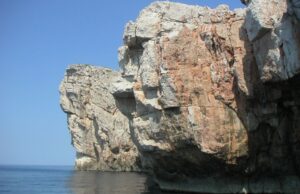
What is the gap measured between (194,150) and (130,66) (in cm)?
1254

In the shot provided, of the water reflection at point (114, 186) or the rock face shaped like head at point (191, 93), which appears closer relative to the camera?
the rock face shaped like head at point (191, 93)

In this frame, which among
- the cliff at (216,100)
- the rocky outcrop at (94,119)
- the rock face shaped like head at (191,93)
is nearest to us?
the cliff at (216,100)

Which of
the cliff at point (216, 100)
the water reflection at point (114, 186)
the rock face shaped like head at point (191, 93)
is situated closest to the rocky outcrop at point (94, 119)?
the water reflection at point (114, 186)

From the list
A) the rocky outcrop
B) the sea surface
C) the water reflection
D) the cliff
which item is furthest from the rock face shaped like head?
the rocky outcrop

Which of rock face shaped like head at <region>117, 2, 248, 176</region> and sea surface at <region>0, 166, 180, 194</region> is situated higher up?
rock face shaped like head at <region>117, 2, 248, 176</region>

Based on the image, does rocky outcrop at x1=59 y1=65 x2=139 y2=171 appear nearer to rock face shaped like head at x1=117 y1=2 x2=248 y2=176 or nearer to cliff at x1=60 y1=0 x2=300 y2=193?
cliff at x1=60 y1=0 x2=300 y2=193

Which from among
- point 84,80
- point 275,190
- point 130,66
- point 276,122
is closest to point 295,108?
point 276,122

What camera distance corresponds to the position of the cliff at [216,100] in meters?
30.3

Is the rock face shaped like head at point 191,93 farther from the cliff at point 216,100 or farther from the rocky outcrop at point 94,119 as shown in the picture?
the rocky outcrop at point 94,119

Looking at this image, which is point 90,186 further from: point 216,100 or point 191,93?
point 216,100

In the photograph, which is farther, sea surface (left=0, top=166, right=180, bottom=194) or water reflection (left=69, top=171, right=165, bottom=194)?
sea surface (left=0, top=166, right=180, bottom=194)

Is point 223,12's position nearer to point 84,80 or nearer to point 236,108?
point 236,108

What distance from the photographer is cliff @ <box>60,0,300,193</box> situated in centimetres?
3034

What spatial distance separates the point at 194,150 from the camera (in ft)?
114
